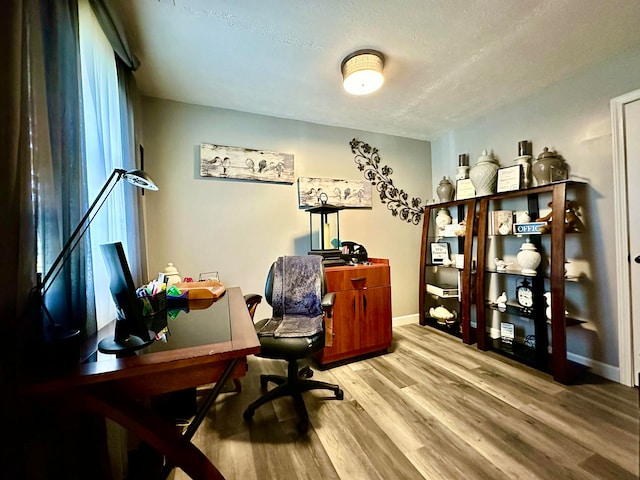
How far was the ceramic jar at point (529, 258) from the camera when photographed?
6.97 feet

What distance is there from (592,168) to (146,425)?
312 centimetres

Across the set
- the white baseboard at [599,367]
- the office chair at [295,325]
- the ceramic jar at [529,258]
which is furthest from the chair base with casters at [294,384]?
the white baseboard at [599,367]

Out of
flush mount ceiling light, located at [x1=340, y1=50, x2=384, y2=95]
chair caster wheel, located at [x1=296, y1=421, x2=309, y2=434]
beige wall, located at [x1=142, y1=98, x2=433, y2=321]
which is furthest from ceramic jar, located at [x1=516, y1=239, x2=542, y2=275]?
chair caster wheel, located at [x1=296, y1=421, x2=309, y2=434]

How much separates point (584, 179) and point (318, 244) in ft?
7.54

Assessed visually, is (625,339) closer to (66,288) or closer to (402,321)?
(402,321)

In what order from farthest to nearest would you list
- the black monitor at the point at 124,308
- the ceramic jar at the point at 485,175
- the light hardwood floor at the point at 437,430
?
1. the ceramic jar at the point at 485,175
2. the light hardwood floor at the point at 437,430
3. the black monitor at the point at 124,308

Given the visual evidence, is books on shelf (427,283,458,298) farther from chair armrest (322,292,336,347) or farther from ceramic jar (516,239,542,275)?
chair armrest (322,292,336,347)

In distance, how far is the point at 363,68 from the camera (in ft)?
5.50

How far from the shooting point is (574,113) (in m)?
2.04

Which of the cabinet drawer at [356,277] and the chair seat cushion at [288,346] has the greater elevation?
the cabinet drawer at [356,277]

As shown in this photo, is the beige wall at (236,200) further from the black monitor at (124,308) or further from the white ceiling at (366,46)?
the black monitor at (124,308)

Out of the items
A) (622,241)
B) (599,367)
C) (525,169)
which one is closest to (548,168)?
(525,169)

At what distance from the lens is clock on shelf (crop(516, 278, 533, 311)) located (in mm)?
2207

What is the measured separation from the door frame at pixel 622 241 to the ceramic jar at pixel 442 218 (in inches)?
51.9
